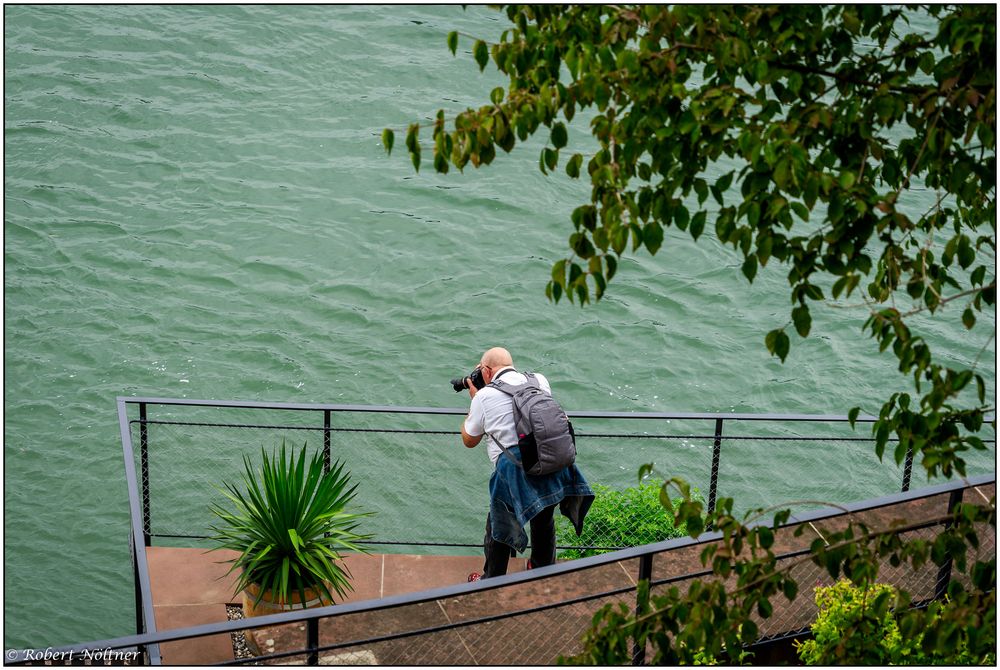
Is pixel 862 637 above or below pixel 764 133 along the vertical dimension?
below

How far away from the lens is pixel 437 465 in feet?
45.9

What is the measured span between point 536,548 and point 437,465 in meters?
6.10

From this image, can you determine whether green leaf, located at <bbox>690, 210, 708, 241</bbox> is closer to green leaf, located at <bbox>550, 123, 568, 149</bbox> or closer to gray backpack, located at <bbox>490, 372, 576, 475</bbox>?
green leaf, located at <bbox>550, 123, 568, 149</bbox>

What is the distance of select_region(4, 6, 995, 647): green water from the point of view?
13859mm

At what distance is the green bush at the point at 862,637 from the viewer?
4355 mm

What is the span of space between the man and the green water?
4.79 m

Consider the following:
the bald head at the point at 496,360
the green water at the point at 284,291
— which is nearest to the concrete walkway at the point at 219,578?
the bald head at the point at 496,360

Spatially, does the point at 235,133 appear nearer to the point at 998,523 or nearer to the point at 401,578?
the point at 401,578

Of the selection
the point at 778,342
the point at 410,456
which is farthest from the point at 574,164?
the point at 410,456

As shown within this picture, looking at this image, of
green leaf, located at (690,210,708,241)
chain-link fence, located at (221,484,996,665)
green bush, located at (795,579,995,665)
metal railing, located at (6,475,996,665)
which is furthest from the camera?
chain-link fence, located at (221,484,996,665)

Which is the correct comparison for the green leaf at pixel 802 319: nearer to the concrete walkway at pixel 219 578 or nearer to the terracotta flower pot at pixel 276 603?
the terracotta flower pot at pixel 276 603

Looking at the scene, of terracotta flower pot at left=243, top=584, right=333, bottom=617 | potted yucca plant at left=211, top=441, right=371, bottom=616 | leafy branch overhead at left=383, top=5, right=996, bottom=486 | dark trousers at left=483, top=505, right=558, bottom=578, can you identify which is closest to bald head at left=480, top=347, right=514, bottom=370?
dark trousers at left=483, top=505, right=558, bottom=578

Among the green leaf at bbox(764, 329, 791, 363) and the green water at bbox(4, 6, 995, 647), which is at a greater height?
the green leaf at bbox(764, 329, 791, 363)

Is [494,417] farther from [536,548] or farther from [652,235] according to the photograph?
[652,235]
